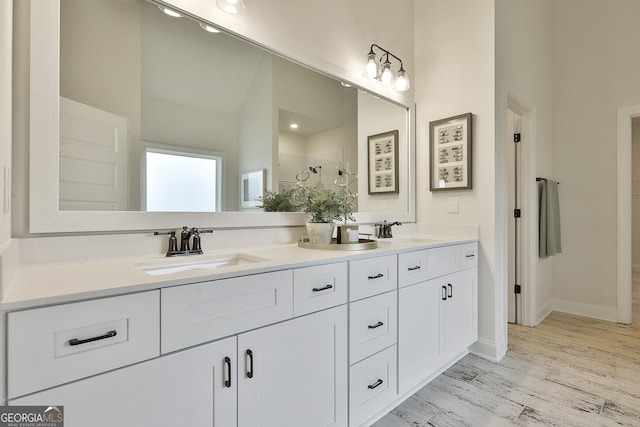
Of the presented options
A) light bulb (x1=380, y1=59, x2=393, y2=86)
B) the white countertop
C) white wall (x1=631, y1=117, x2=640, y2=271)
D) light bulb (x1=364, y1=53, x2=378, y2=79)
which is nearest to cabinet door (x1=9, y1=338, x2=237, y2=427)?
the white countertop

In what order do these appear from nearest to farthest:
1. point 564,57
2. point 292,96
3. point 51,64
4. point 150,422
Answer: point 150,422 < point 51,64 < point 292,96 < point 564,57

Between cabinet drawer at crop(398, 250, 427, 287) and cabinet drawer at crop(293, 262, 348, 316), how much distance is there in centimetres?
45

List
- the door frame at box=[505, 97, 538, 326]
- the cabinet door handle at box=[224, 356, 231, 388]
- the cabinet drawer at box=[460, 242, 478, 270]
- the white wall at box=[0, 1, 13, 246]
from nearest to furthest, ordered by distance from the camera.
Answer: the white wall at box=[0, 1, 13, 246] < the cabinet door handle at box=[224, 356, 231, 388] < the cabinet drawer at box=[460, 242, 478, 270] < the door frame at box=[505, 97, 538, 326]

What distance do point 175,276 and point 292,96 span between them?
139 centimetres

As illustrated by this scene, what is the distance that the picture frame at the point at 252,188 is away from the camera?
5.55 ft

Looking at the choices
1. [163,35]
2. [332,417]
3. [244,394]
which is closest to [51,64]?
[163,35]

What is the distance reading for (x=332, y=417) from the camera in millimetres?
1330

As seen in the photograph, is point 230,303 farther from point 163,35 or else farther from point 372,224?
point 372,224

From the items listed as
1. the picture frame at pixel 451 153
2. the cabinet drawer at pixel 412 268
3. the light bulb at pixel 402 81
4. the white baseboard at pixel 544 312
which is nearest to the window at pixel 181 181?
the cabinet drawer at pixel 412 268

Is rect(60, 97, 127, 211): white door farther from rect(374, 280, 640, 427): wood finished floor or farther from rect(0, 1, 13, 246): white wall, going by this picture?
rect(374, 280, 640, 427): wood finished floor

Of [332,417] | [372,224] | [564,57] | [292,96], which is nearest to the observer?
[332,417]

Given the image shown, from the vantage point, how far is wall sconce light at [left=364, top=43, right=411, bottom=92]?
228cm

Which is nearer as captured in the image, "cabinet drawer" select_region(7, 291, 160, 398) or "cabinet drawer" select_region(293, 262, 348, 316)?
"cabinet drawer" select_region(7, 291, 160, 398)

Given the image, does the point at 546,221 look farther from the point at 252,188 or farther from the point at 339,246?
the point at 252,188
